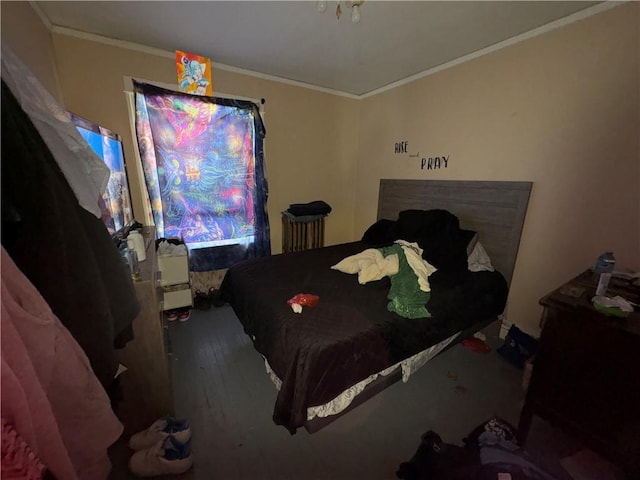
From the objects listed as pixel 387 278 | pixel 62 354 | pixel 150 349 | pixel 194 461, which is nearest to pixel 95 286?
pixel 62 354

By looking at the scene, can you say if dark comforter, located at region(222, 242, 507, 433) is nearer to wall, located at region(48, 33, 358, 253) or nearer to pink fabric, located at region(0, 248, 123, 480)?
pink fabric, located at region(0, 248, 123, 480)

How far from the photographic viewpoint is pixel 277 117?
2.95m

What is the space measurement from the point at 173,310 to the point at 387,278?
2.08 m

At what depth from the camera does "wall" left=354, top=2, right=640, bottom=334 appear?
162 cm

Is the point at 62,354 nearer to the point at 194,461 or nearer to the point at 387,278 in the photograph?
the point at 194,461

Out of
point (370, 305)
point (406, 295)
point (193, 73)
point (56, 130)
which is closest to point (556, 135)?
point (406, 295)

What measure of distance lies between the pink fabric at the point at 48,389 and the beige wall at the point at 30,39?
4.84 feet

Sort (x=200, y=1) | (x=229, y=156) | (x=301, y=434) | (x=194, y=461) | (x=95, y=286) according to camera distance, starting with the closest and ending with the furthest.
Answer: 1. (x=95, y=286)
2. (x=194, y=461)
3. (x=301, y=434)
4. (x=200, y=1)
5. (x=229, y=156)

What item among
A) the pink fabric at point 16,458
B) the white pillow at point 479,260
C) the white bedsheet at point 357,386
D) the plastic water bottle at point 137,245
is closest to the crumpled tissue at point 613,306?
the white bedsheet at point 357,386

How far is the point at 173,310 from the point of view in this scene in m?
2.49

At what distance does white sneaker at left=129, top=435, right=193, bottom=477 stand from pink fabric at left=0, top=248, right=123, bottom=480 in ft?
1.45

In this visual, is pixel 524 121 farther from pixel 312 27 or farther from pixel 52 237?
pixel 52 237

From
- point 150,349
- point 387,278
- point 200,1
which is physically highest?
point 200,1

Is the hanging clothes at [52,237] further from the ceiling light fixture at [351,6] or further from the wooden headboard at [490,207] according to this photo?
the wooden headboard at [490,207]
